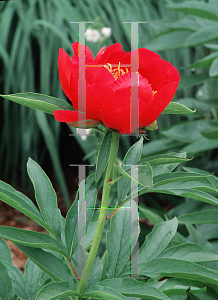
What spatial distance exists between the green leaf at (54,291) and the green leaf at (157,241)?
0.09 meters

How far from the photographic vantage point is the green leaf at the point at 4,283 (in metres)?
0.32

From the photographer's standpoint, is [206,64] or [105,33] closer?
[206,64]

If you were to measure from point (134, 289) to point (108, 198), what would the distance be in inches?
3.4

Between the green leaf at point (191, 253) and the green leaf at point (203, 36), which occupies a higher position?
the green leaf at point (203, 36)

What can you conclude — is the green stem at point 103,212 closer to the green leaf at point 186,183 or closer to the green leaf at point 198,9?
the green leaf at point 186,183

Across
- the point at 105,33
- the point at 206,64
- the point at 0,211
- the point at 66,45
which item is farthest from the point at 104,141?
the point at 0,211

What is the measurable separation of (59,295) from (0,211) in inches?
51.0

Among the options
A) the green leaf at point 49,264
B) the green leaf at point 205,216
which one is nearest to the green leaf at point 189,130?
the green leaf at point 205,216

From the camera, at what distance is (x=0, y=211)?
4.82ft

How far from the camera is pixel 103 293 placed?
10.6 inches

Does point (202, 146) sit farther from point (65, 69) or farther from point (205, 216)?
point (65, 69)

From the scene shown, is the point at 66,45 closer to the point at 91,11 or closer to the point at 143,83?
the point at 91,11

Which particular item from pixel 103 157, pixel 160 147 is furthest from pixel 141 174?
pixel 160 147

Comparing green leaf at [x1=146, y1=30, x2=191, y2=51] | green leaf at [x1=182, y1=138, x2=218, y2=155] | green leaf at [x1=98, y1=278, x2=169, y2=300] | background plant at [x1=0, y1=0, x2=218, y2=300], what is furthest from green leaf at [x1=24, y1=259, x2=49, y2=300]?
green leaf at [x1=146, y1=30, x2=191, y2=51]
